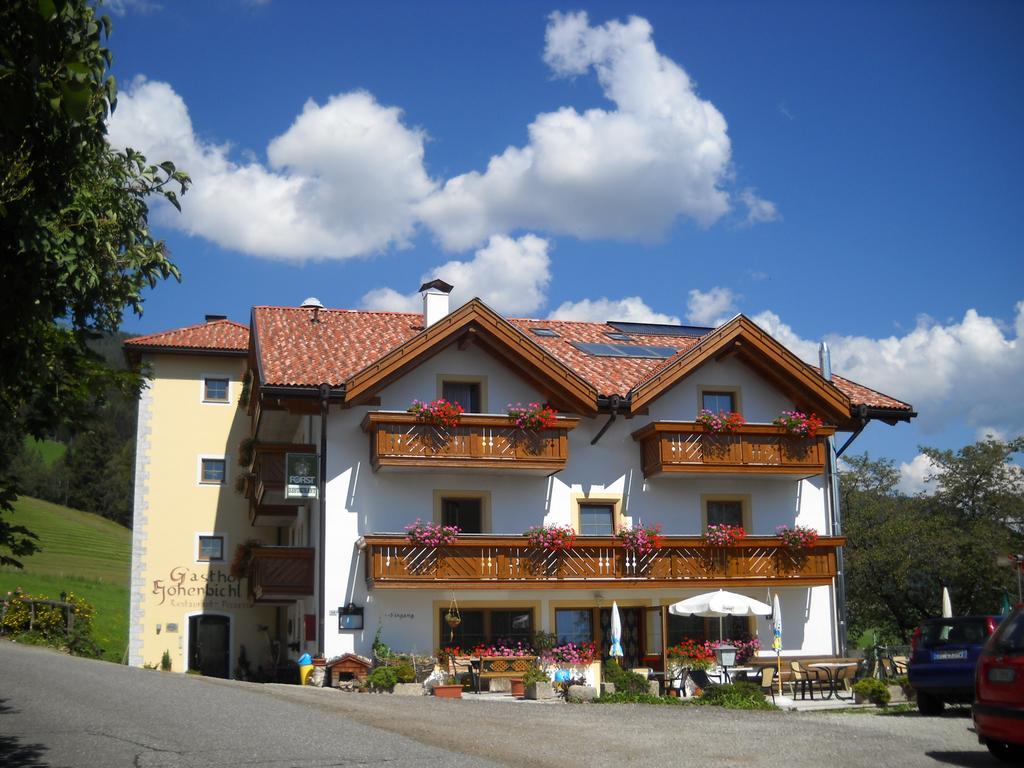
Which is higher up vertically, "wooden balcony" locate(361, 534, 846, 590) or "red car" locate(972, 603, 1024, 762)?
"wooden balcony" locate(361, 534, 846, 590)

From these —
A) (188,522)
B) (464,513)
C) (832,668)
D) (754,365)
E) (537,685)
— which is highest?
(754,365)

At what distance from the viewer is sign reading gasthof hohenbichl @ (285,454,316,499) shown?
24.7m

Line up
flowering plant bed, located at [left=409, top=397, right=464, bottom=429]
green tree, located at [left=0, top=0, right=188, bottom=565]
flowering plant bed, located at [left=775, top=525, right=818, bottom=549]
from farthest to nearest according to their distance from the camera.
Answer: flowering plant bed, located at [left=775, top=525, right=818, bottom=549]
flowering plant bed, located at [left=409, top=397, right=464, bottom=429]
green tree, located at [left=0, top=0, right=188, bottom=565]

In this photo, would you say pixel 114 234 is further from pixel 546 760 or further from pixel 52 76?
pixel 546 760

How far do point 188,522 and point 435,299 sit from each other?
1362cm

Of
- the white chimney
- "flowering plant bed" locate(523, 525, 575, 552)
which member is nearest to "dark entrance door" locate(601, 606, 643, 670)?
"flowering plant bed" locate(523, 525, 575, 552)

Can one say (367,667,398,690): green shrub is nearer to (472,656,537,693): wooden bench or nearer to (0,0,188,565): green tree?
(472,656,537,693): wooden bench

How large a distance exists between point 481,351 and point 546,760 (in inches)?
629

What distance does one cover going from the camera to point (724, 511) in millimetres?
28234

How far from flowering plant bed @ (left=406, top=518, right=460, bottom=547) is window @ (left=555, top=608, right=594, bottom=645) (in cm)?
336

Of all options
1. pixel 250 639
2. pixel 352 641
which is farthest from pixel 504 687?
pixel 250 639

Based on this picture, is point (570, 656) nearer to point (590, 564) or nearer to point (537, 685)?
point (590, 564)

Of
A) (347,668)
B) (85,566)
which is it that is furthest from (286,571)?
(85,566)

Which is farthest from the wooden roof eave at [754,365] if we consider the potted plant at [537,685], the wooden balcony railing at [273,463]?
the wooden balcony railing at [273,463]
